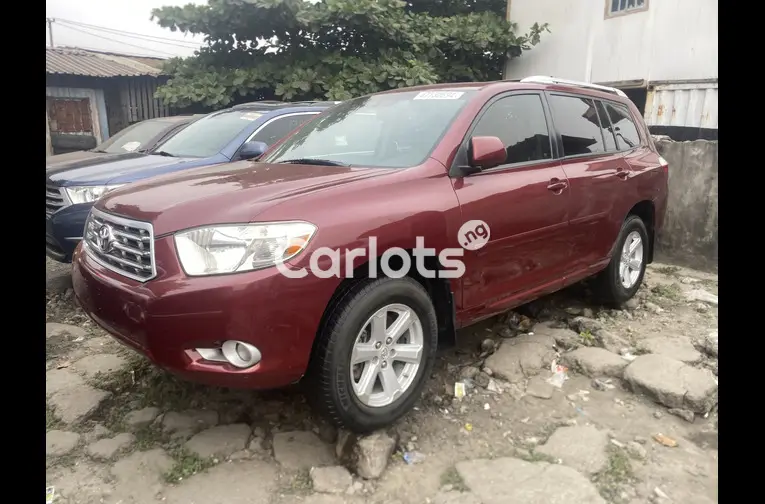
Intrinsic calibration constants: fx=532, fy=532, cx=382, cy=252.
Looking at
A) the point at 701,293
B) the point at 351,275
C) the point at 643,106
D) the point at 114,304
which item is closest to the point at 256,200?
the point at 351,275

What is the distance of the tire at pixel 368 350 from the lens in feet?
7.86

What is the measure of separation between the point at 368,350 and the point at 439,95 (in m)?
1.73

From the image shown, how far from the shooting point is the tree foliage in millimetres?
10562

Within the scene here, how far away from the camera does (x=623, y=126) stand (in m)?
4.51

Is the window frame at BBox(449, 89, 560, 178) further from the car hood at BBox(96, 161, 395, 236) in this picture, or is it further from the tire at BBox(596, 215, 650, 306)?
the tire at BBox(596, 215, 650, 306)

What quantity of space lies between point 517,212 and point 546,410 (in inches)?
45.6

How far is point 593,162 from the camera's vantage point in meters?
3.91

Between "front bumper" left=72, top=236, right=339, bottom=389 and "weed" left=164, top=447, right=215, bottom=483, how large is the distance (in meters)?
0.50

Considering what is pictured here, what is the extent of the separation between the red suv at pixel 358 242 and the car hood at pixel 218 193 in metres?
0.01

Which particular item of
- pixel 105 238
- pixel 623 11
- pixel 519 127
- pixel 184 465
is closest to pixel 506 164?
pixel 519 127

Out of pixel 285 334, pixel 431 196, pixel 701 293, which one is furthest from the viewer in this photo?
pixel 701 293

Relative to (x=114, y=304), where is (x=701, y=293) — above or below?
A: below

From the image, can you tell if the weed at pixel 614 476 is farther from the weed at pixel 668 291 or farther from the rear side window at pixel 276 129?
the rear side window at pixel 276 129
